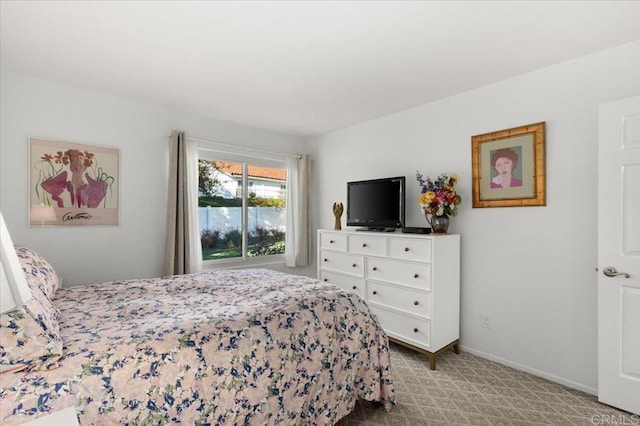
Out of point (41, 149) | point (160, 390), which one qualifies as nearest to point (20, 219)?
point (41, 149)

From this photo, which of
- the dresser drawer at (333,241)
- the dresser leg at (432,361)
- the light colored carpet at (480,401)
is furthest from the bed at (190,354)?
the dresser drawer at (333,241)

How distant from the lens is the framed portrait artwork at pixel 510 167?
260 cm

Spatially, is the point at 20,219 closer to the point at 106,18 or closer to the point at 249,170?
the point at 106,18

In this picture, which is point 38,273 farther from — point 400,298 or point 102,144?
point 400,298

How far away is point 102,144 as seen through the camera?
3.12 meters

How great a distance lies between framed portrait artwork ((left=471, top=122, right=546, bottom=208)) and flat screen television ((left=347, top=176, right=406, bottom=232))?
0.73 meters

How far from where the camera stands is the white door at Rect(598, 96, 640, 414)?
2049 millimetres

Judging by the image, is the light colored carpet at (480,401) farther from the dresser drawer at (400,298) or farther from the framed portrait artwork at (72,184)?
the framed portrait artwork at (72,184)

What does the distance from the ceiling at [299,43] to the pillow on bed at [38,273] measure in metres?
1.46

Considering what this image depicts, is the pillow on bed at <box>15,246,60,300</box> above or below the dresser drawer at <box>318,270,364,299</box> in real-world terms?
above

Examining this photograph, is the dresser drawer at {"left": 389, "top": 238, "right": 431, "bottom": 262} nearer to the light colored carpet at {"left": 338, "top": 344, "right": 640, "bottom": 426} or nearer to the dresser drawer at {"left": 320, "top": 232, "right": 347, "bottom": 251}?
the dresser drawer at {"left": 320, "top": 232, "right": 347, "bottom": 251}

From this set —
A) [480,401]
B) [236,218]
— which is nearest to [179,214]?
[236,218]

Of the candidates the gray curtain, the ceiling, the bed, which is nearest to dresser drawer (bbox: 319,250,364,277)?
the bed

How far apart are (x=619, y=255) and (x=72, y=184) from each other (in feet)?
14.5
